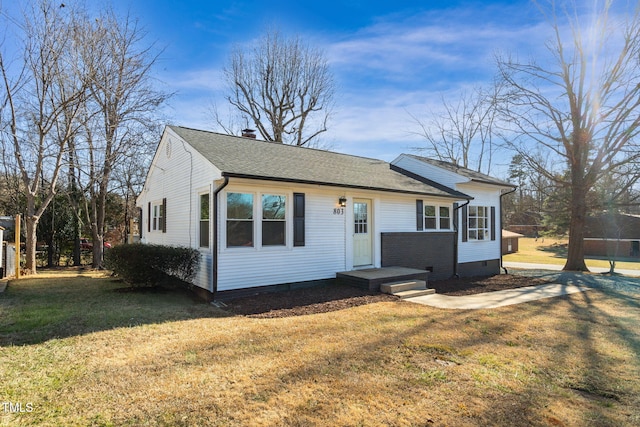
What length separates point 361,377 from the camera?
12.8 feet

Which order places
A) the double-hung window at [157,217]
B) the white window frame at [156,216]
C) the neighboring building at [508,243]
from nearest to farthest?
the double-hung window at [157,217], the white window frame at [156,216], the neighboring building at [508,243]

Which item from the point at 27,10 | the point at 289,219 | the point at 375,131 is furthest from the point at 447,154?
the point at 27,10

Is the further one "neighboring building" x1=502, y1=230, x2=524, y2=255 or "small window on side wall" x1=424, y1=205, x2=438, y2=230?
"neighboring building" x1=502, y1=230, x2=524, y2=255

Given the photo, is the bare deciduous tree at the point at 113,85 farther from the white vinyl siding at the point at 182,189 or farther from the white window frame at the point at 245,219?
the white window frame at the point at 245,219

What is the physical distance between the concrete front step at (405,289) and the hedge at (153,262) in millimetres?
4723

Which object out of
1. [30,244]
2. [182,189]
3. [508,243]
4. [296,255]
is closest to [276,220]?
[296,255]

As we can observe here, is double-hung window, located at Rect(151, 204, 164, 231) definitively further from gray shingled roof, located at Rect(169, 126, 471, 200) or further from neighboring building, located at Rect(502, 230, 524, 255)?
neighboring building, located at Rect(502, 230, 524, 255)

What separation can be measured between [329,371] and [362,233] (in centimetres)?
669

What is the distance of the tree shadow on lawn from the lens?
18.2 feet

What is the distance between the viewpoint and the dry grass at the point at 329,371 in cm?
312

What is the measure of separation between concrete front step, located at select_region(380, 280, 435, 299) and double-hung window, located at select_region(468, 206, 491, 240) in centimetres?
593

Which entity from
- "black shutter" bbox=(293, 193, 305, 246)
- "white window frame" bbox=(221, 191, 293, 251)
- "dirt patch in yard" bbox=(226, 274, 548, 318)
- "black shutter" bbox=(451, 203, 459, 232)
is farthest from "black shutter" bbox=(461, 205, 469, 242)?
"white window frame" bbox=(221, 191, 293, 251)

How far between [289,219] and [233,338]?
395 centimetres

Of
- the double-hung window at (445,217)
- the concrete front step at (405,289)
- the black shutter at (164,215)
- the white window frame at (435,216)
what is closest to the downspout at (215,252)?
the concrete front step at (405,289)
